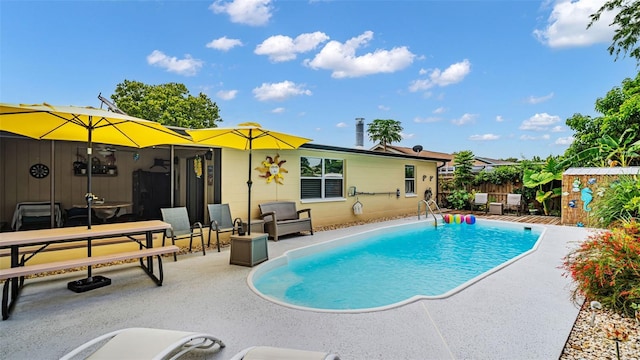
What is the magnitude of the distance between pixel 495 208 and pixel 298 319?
510 inches

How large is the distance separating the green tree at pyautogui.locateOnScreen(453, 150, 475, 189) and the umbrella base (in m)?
14.5

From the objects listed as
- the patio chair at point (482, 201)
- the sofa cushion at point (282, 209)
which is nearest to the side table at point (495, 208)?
the patio chair at point (482, 201)

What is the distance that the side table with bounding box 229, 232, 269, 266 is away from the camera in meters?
5.62

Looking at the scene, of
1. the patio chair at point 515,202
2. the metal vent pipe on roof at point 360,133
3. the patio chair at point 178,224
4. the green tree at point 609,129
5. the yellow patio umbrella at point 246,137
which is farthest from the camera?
the metal vent pipe on roof at point 360,133

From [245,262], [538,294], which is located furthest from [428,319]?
[245,262]

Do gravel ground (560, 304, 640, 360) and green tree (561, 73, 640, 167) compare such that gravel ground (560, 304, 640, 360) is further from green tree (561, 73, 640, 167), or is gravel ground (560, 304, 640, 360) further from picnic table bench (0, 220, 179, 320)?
green tree (561, 73, 640, 167)

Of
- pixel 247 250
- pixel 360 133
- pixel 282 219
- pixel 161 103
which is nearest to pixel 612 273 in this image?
pixel 247 250

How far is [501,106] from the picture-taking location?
17.6 meters

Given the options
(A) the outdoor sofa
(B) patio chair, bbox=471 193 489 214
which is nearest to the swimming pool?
(A) the outdoor sofa

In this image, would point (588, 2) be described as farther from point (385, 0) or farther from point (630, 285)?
point (630, 285)

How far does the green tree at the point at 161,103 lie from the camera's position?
22.8 metres

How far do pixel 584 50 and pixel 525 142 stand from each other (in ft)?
29.7

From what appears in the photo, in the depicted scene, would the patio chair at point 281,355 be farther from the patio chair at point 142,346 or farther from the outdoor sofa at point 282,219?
the outdoor sofa at point 282,219

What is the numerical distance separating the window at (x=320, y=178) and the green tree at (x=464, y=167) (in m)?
7.35
